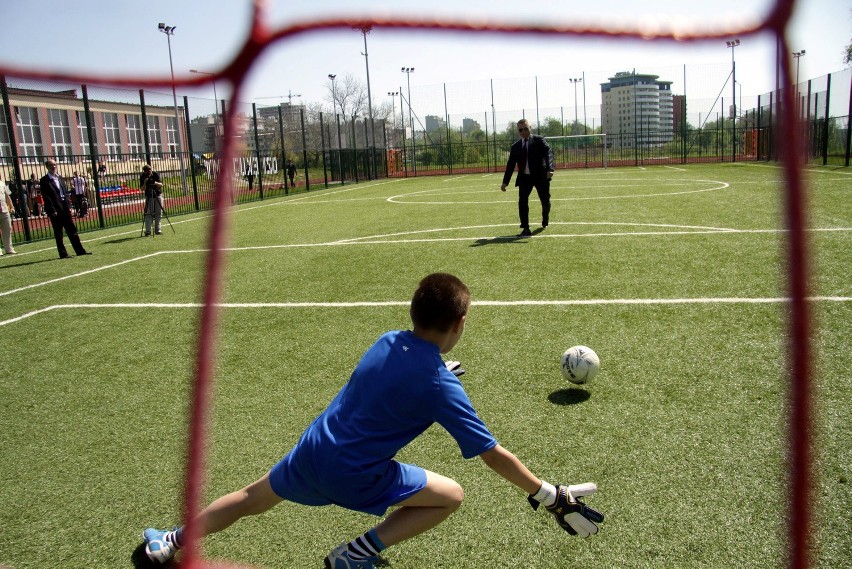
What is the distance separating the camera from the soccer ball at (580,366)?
457 cm

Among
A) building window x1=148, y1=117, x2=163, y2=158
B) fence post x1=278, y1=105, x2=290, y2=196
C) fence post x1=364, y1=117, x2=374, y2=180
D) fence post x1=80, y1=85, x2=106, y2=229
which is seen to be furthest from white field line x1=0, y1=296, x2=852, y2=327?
fence post x1=364, y1=117, x2=374, y2=180

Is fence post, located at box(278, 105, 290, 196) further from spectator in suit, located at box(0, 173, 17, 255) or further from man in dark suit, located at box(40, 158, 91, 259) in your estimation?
man in dark suit, located at box(40, 158, 91, 259)

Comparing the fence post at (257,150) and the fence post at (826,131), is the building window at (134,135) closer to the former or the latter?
the fence post at (257,150)

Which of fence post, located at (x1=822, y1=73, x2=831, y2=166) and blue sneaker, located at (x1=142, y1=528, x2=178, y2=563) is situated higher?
fence post, located at (x1=822, y1=73, x2=831, y2=166)

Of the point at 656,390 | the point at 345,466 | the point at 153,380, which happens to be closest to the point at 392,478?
the point at 345,466

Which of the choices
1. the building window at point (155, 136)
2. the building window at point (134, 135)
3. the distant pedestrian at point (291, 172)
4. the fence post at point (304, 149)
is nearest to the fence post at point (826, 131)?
the fence post at point (304, 149)

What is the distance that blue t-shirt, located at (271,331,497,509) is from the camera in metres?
2.55

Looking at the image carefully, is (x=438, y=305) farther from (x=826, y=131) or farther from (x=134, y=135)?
(x=826, y=131)

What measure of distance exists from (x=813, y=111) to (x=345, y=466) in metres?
31.1

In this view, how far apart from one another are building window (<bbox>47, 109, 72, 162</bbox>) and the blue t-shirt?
16516 millimetres

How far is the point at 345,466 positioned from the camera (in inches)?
102

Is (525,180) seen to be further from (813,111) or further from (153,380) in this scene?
(813,111)

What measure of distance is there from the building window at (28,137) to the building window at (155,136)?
3.78 meters

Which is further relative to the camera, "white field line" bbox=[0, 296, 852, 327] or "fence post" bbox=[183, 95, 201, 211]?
"fence post" bbox=[183, 95, 201, 211]
